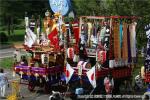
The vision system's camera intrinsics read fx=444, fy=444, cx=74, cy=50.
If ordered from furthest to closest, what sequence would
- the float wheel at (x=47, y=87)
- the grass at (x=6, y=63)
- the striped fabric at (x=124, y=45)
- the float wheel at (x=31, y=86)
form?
the grass at (x=6, y=63) < the float wheel at (x=31, y=86) < the float wheel at (x=47, y=87) < the striped fabric at (x=124, y=45)

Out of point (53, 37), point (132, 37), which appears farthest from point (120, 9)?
point (132, 37)

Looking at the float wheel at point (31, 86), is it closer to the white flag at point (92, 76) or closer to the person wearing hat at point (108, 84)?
the white flag at point (92, 76)

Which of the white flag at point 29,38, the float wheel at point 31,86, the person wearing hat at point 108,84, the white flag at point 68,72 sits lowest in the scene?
the float wheel at point 31,86

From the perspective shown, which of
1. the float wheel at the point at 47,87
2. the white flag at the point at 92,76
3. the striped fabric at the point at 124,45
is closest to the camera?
the white flag at the point at 92,76

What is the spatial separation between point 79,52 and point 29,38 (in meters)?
2.76

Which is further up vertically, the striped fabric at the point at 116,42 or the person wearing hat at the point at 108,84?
the striped fabric at the point at 116,42

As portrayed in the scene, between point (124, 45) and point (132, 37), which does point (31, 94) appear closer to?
point (124, 45)

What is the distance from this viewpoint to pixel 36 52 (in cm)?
1814

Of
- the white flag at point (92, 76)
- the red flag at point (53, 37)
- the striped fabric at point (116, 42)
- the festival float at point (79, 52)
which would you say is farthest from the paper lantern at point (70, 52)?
the striped fabric at point (116, 42)

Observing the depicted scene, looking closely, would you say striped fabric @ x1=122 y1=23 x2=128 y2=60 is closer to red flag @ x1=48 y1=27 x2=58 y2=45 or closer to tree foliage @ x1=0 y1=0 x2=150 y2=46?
red flag @ x1=48 y1=27 x2=58 y2=45

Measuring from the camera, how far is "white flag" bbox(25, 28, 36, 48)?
60.6 ft

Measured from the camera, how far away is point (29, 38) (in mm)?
18531

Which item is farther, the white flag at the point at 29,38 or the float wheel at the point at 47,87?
the white flag at the point at 29,38

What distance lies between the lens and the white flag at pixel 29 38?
60.6ft
